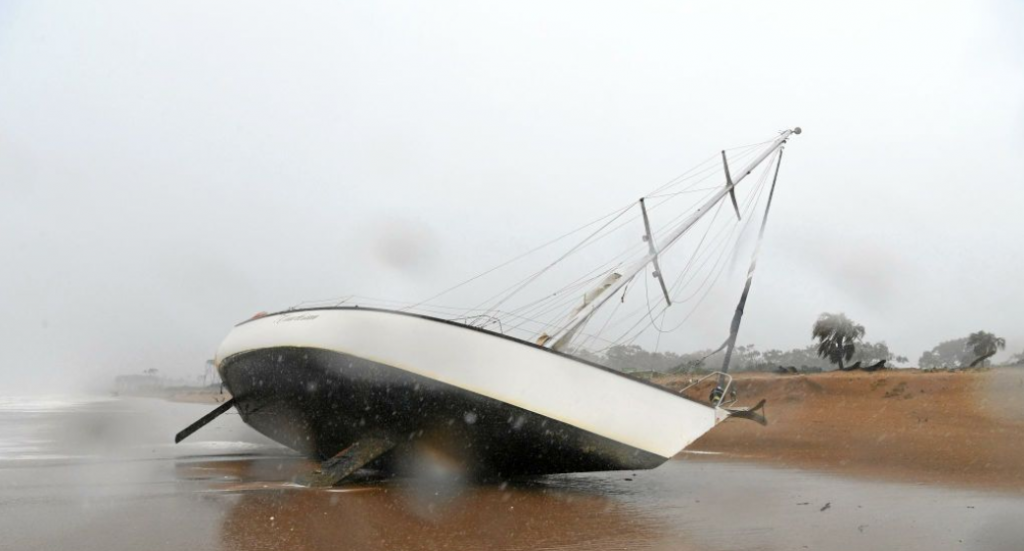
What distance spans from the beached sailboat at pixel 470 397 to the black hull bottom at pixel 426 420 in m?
0.02

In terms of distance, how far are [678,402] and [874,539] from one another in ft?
10.7

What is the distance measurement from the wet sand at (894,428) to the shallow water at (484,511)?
5.76 feet

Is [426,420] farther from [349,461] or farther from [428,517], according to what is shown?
[428,517]

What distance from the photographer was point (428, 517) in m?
7.52

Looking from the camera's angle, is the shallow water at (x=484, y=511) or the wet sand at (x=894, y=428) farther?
the wet sand at (x=894, y=428)

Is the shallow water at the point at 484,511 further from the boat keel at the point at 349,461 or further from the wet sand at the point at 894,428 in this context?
the wet sand at the point at 894,428

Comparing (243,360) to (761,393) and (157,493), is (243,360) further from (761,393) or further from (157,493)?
(761,393)

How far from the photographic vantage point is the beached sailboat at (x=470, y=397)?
29.0ft

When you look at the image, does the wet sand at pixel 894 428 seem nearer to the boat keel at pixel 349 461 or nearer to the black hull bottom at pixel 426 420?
the black hull bottom at pixel 426 420

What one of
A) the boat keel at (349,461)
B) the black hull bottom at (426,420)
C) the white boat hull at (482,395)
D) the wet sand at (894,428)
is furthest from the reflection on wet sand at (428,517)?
the wet sand at (894,428)

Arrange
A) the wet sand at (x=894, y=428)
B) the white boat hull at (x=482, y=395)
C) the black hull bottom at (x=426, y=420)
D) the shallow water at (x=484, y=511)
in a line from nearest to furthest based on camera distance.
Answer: the shallow water at (x=484, y=511) < the white boat hull at (x=482, y=395) < the black hull bottom at (x=426, y=420) < the wet sand at (x=894, y=428)

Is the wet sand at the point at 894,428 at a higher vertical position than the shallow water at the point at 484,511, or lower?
higher

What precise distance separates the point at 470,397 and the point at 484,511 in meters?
1.34

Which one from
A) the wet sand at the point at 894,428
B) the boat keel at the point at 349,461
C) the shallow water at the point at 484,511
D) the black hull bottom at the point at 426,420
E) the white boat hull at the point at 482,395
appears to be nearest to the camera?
the shallow water at the point at 484,511
